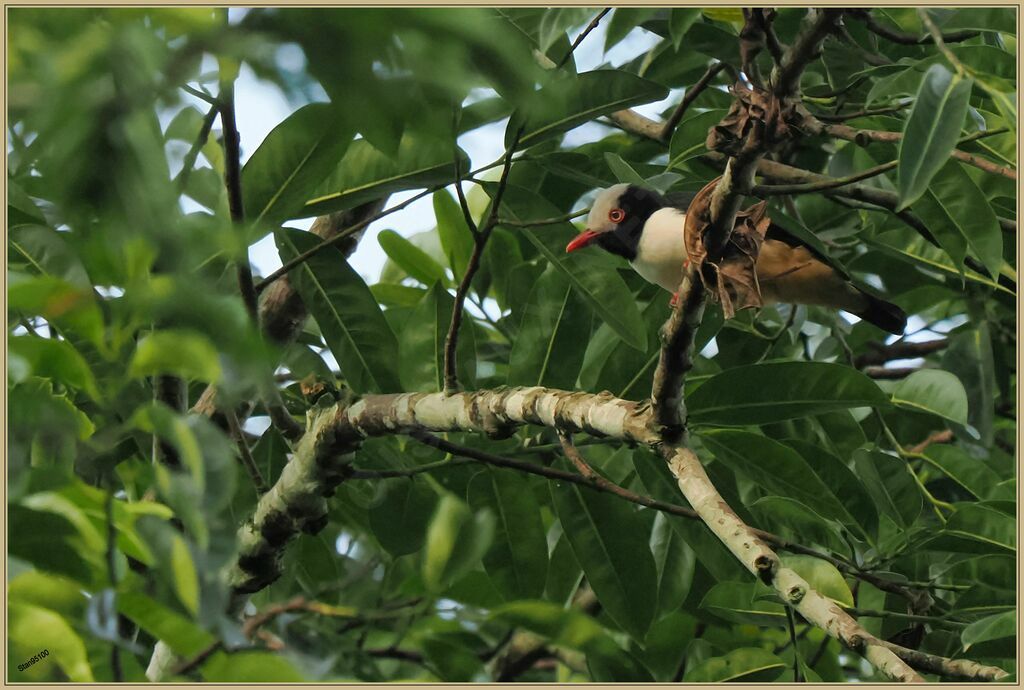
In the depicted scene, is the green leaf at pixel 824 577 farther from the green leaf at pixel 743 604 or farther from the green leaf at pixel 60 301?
the green leaf at pixel 60 301

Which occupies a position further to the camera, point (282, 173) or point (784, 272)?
point (784, 272)

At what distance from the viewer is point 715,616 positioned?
3.04m

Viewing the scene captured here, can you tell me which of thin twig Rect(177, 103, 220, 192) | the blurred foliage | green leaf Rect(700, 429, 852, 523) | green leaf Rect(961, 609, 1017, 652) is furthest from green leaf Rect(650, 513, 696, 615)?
thin twig Rect(177, 103, 220, 192)

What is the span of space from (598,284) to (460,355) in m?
0.43

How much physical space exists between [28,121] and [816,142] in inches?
131

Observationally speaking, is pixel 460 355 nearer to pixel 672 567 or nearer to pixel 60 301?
pixel 672 567

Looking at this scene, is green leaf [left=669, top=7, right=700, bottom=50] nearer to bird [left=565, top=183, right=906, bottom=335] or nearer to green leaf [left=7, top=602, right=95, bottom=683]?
bird [left=565, top=183, right=906, bottom=335]

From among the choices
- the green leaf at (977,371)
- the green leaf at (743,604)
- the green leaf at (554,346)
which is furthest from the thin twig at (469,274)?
the green leaf at (977,371)

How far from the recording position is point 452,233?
3.02 meters

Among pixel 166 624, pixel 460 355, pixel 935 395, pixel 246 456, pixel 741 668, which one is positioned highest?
pixel 166 624

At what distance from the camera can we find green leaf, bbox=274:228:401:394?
8.79ft

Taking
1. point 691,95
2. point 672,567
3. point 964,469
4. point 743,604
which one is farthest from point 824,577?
point 691,95

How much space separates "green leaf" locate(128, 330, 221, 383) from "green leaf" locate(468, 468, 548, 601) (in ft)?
5.43

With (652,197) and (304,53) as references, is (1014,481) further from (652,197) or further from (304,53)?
(304,53)
